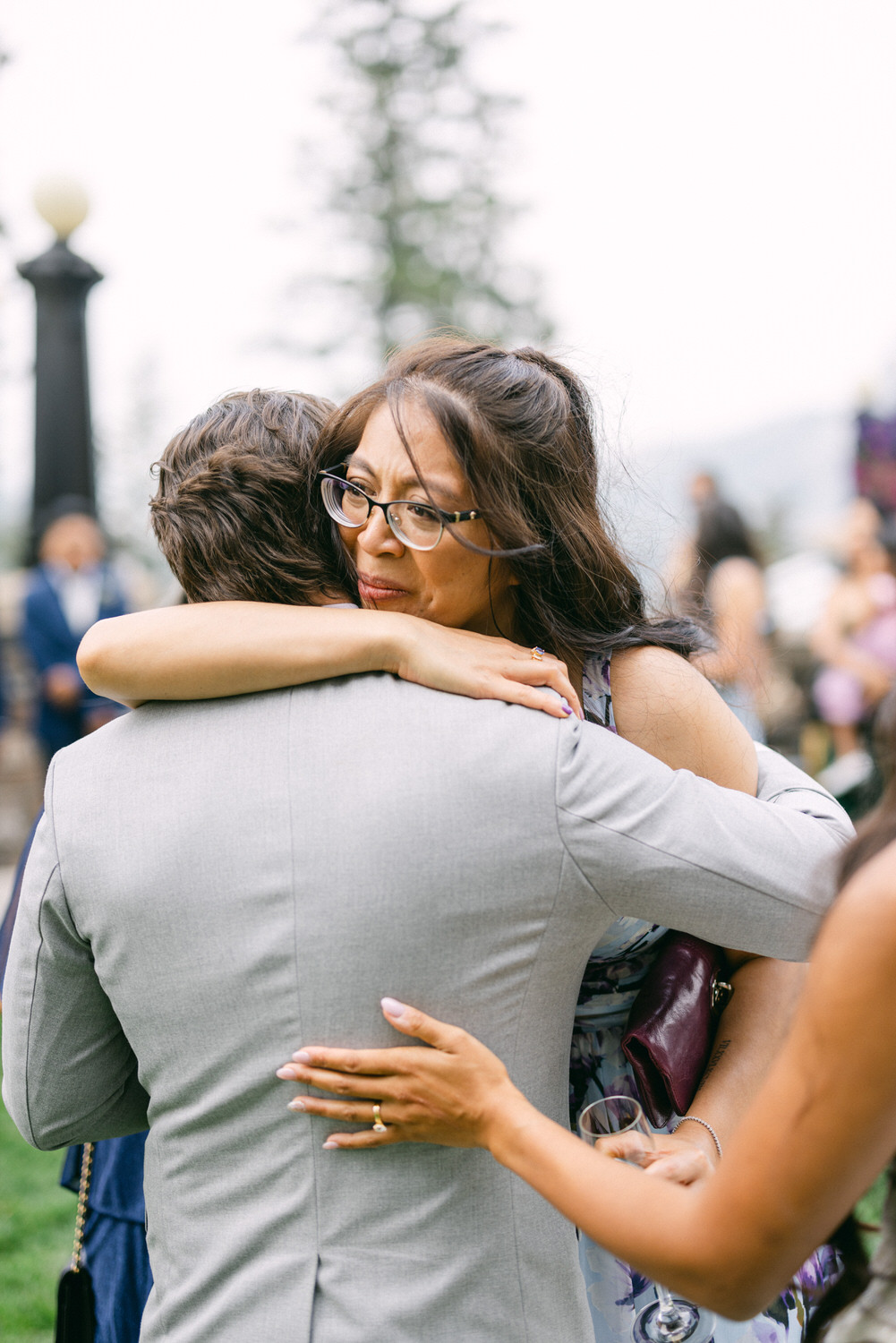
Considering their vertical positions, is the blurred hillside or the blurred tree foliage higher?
the blurred tree foliage

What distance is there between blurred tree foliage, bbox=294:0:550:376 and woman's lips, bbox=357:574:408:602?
21.9 m

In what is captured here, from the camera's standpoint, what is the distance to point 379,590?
74.2 inches

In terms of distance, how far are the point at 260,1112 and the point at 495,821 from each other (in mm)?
492

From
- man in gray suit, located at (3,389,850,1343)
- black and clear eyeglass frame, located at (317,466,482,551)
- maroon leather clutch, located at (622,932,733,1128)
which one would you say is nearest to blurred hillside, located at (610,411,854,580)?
black and clear eyeglass frame, located at (317,466,482,551)

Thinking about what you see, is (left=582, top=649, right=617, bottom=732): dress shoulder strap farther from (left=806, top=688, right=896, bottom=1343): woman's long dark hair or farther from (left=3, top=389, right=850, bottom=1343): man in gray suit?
(left=806, top=688, right=896, bottom=1343): woman's long dark hair

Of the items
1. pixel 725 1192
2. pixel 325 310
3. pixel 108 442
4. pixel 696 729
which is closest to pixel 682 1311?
pixel 725 1192

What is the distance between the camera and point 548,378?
192 centimetres

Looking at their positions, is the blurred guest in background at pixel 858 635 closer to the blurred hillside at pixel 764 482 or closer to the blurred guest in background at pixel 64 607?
the blurred hillside at pixel 764 482

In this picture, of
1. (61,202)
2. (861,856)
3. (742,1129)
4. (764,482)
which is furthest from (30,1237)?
(764,482)

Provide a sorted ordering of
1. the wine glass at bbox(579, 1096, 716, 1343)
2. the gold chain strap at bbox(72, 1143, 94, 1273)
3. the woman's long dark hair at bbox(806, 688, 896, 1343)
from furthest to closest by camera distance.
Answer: the gold chain strap at bbox(72, 1143, 94, 1273) → the wine glass at bbox(579, 1096, 716, 1343) → the woman's long dark hair at bbox(806, 688, 896, 1343)

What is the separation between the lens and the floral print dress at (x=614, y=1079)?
1.79 meters

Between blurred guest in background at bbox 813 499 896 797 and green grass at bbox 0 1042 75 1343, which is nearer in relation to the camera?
green grass at bbox 0 1042 75 1343

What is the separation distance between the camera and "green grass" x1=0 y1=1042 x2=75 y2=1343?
134 inches

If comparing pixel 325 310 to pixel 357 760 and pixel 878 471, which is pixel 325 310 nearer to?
pixel 878 471
